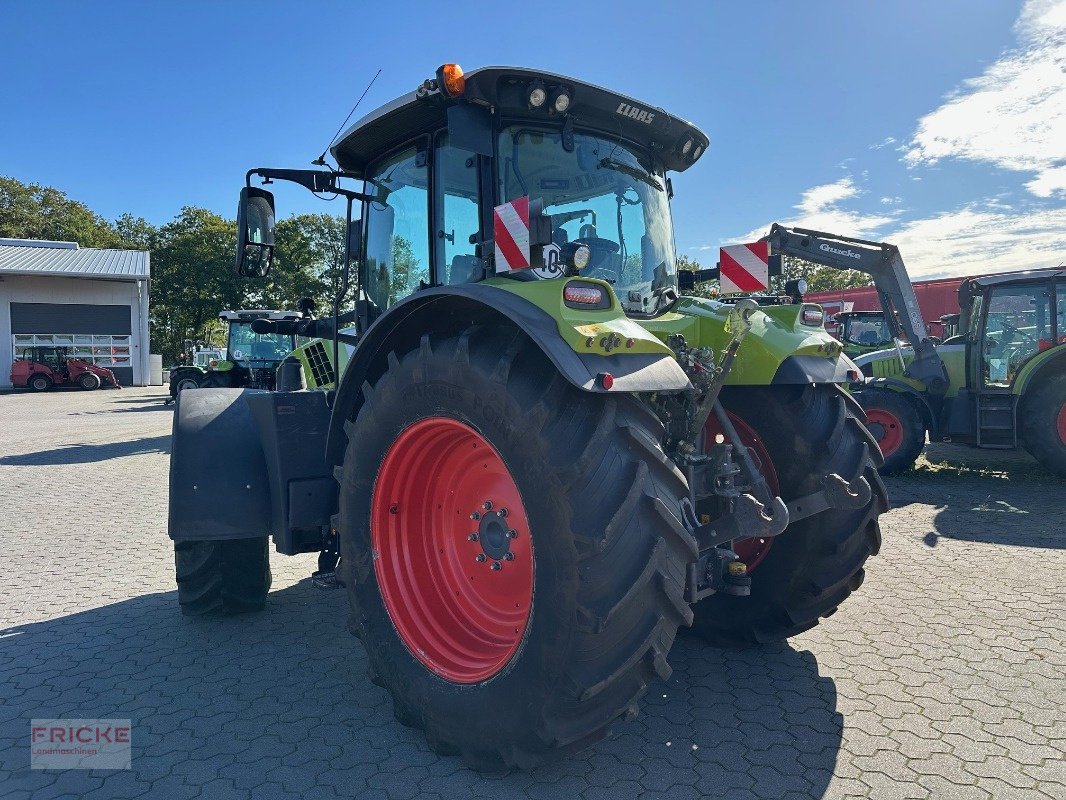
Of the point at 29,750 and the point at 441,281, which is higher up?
the point at 441,281

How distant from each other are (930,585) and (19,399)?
100.0ft

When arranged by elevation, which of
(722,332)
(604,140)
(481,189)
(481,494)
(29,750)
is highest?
(604,140)

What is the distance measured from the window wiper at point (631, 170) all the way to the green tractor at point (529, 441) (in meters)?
0.02

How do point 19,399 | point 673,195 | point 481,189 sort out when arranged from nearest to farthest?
1. point 481,189
2. point 673,195
3. point 19,399

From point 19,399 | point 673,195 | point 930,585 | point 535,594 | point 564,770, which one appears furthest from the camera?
point 19,399

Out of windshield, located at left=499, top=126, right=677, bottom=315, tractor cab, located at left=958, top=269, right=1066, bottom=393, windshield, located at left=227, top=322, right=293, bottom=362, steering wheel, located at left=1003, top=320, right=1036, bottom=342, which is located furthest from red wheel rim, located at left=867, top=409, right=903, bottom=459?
windshield, located at left=227, top=322, right=293, bottom=362

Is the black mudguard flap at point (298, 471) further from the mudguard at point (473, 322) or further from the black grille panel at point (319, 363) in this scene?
the black grille panel at point (319, 363)

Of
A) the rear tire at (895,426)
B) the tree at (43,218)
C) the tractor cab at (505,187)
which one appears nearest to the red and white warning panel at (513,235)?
the tractor cab at (505,187)

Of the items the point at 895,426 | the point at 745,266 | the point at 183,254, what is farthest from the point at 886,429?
the point at 183,254

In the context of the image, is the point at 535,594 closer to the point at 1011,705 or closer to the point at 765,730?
the point at 765,730

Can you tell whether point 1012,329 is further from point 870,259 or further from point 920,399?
point 870,259

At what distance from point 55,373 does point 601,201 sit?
116 ft

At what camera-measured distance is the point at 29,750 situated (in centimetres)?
281

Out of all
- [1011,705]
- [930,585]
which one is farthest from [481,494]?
[930,585]
